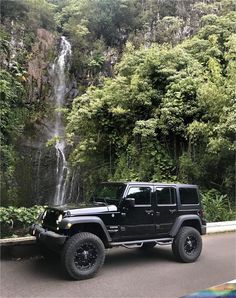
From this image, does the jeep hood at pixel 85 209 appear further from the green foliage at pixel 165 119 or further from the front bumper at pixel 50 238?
the green foliage at pixel 165 119

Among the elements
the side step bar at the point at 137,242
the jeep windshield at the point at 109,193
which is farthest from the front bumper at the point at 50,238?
the jeep windshield at the point at 109,193

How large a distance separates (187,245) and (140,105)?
1018 centimetres

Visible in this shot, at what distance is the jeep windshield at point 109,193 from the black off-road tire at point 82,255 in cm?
98

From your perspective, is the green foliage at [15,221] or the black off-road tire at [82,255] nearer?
the black off-road tire at [82,255]

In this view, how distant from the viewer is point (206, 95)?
14.8 meters

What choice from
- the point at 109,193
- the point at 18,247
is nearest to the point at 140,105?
the point at 109,193

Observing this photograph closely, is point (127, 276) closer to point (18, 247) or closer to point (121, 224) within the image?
point (121, 224)

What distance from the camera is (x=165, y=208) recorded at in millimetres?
7699

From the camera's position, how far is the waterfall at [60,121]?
20312 millimetres

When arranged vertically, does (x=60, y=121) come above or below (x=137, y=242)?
above

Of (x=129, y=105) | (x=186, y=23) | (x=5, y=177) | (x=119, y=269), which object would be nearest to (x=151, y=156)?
(x=129, y=105)

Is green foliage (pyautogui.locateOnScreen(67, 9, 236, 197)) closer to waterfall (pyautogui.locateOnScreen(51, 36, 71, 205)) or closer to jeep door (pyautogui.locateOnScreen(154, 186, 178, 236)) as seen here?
waterfall (pyautogui.locateOnScreen(51, 36, 71, 205))

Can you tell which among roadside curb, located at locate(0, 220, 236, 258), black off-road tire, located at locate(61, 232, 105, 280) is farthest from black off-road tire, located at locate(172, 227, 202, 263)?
roadside curb, located at locate(0, 220, 236, 258)

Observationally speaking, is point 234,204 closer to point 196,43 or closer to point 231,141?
point 231,141
